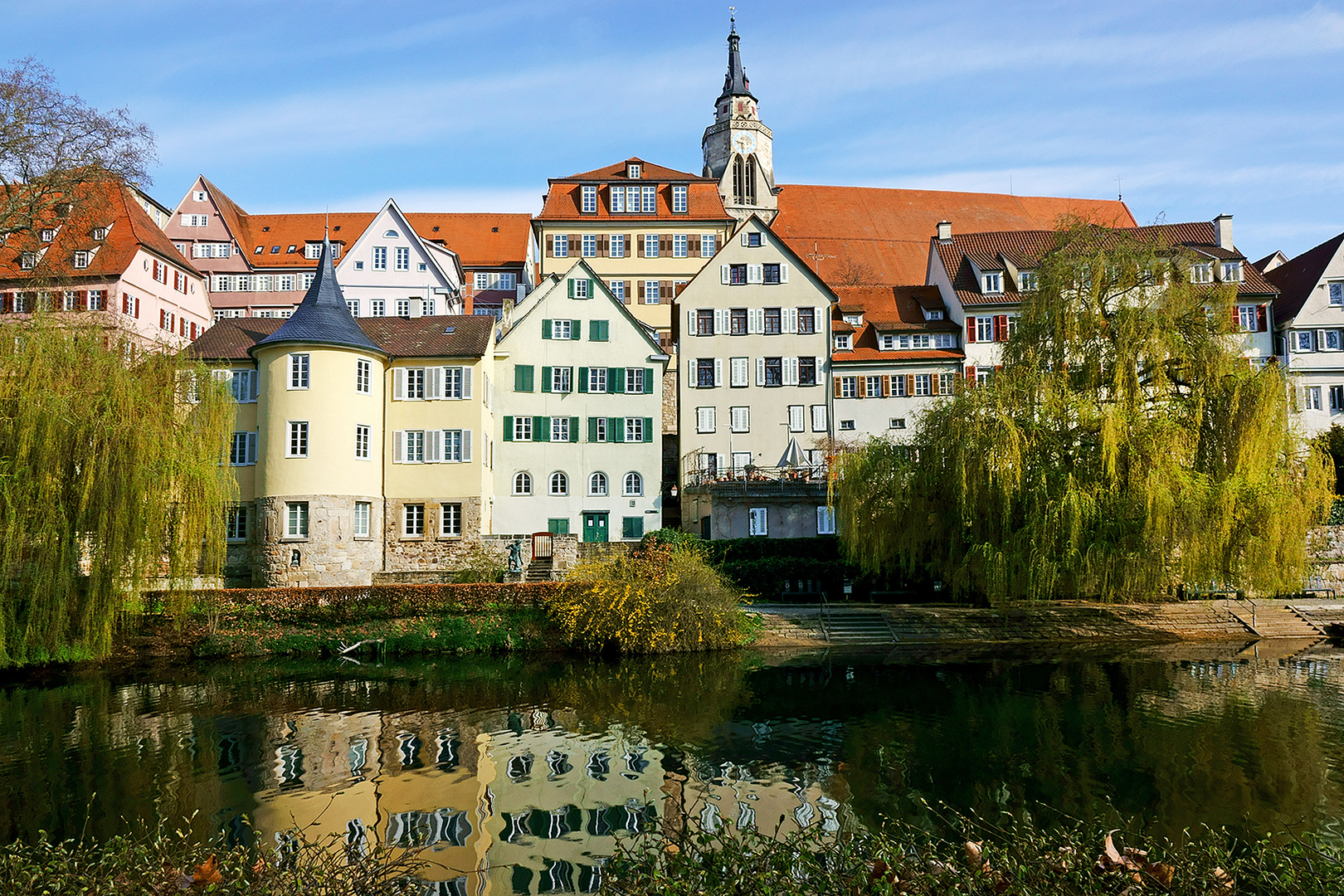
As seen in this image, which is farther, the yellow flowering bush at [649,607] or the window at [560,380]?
the window at [560,380]

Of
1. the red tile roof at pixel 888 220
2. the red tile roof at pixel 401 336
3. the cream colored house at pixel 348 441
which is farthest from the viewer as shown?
the red tile roof at pixel 888 220

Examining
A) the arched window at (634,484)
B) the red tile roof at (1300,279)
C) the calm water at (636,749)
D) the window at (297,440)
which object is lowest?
the calm water at (636,749)

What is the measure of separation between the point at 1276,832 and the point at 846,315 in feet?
128

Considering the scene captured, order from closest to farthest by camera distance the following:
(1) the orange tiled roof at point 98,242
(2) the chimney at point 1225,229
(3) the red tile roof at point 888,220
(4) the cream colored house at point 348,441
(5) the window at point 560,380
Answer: (1) the orange tiled roof at point 98,242, (4) the cream colored house at point 348,441, (5) the window at point 560,380, (2) the chimney at point 1225,229, (3) the red tile roof at point 888,220

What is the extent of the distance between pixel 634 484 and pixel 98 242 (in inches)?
937

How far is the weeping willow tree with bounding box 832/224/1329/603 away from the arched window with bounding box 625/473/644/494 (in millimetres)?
14934

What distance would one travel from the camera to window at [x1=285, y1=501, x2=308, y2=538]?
3706 cm

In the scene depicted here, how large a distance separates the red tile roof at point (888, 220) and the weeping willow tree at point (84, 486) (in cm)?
4764

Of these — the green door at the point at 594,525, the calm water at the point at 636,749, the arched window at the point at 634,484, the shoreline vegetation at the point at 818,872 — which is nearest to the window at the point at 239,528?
the calm water at the point at 636,749

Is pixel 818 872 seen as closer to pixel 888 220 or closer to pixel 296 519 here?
pixel 296 519

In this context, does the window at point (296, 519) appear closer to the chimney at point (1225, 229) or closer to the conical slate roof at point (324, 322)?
the conical slate roof at point (324, 322)

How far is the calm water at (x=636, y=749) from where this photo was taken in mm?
14469

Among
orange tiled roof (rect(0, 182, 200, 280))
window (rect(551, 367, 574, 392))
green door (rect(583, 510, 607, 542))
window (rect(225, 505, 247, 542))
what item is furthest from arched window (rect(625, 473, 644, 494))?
orange tiled roof (rect(0, 182, 200, 280))

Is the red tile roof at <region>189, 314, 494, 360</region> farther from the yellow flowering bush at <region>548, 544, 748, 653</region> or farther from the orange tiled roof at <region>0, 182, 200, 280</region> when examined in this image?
the yellow flowering bush at <region>548, 544, 748, 653</region>
